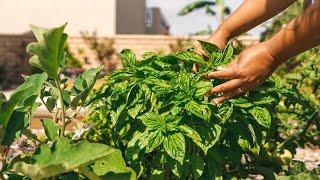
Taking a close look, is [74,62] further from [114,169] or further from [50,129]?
[114,169]

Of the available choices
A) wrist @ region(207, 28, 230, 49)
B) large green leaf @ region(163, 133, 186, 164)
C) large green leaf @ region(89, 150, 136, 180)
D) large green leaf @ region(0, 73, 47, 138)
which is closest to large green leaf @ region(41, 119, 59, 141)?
large green leaf @ region(0, 73, 47, 138)

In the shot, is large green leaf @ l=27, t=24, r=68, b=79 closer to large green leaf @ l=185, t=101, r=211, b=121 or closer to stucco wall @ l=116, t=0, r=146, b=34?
large green leaf @ l=185, t=101, r=211, b=121

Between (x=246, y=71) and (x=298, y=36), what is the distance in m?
0.20

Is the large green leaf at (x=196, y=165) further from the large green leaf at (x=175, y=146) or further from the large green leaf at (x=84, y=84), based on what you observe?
the large green leaf at (x=84, y=84)

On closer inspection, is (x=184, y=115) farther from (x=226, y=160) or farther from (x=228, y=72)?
(x=226, y=160)

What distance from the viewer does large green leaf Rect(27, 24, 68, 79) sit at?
1.25 m

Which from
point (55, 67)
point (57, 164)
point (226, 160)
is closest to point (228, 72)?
point (226, 160)

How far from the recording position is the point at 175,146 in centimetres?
163

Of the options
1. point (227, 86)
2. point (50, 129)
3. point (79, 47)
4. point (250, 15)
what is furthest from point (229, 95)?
point (79, 47)

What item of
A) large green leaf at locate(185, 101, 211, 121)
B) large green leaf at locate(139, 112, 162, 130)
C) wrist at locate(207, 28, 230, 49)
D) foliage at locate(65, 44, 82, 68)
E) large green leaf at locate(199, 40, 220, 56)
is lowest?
foliage at locate(65, 44, 82, 68)

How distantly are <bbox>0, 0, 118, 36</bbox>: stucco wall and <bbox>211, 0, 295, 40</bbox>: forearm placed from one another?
19835mm

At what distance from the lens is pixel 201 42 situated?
191cm

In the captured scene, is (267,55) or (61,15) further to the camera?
(61,15)

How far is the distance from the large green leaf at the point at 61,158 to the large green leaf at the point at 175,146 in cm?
43
